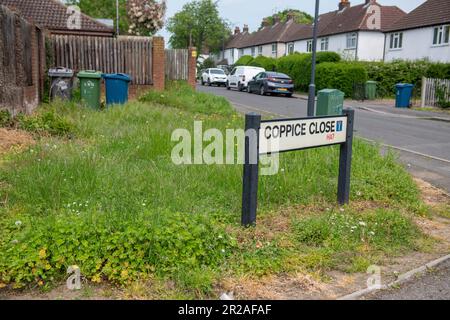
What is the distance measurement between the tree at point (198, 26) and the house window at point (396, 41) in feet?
141

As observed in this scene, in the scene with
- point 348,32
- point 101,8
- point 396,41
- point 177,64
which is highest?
point 101,8

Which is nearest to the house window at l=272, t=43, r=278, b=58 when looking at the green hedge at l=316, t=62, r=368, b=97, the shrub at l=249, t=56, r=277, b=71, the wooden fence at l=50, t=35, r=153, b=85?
the shrub at l=249, t=56, r=277, b=71

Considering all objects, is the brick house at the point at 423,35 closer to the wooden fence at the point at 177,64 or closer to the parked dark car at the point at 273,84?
the parked dark car at the point at 273,84

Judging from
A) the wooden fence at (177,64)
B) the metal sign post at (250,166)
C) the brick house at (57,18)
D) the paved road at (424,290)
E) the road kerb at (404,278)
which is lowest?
the paved road at (424,290)

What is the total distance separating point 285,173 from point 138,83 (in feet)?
37.1

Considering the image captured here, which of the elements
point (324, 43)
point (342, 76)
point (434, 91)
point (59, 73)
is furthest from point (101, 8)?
point (59, 73)

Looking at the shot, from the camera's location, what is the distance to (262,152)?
4750mm

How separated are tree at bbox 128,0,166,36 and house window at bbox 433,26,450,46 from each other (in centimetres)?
1868

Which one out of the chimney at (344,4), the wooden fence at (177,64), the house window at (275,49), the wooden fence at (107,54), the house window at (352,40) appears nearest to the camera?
the wooden fence at (107,54)

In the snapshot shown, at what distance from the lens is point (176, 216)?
4332 millimetres

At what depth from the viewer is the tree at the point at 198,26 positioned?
78000 millimetres

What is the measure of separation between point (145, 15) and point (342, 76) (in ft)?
41.3

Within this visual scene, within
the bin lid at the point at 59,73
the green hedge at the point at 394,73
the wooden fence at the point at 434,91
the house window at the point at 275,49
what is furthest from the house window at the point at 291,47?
the bin lid at the point at 59,73

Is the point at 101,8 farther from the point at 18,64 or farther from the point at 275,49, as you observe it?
the point at 18,64
